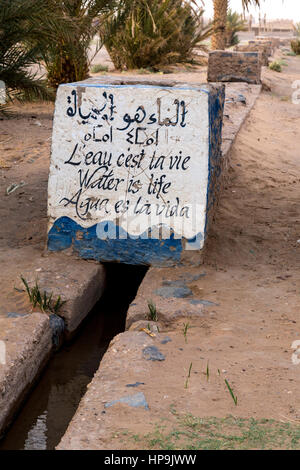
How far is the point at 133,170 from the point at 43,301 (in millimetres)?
1118

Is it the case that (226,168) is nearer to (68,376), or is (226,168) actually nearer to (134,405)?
(68,376)

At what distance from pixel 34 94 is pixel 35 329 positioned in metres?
4.75

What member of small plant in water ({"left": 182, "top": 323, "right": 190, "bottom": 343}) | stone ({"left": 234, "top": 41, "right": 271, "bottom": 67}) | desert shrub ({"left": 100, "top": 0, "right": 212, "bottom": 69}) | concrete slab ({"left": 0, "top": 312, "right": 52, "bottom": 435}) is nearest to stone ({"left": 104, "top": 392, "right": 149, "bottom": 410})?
concrete slab ({"left": 0, "top": 312, "right": 52, "bottom": 435})

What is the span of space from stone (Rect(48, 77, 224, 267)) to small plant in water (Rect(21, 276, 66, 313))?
727 mm

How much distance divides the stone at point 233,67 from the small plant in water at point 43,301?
30.5ft

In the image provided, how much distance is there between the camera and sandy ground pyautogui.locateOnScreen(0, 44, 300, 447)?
9.44 feet

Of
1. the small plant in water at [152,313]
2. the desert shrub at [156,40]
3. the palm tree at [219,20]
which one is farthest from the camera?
the palm tree at [219,20]

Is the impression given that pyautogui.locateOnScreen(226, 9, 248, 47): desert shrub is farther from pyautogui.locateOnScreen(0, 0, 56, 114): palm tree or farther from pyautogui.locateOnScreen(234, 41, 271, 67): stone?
pyautogui.locateOnScreen(0, 0, 56, 114): palm tree

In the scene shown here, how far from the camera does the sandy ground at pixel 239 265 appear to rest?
288 centimetres

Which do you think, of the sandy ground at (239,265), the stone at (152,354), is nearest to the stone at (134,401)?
the sandy ground at (239,265)

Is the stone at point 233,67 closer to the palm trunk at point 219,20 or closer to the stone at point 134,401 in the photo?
the palm trunk at point 219,20

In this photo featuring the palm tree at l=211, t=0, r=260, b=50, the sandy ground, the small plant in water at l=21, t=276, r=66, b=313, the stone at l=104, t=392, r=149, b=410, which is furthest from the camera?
the palm tree at l=211, t=0, r=260, b=50

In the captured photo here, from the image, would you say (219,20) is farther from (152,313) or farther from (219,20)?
(152,313)
